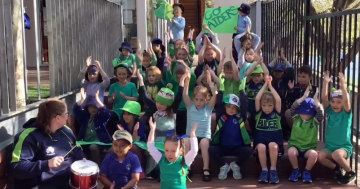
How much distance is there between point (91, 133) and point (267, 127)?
224 centimetres

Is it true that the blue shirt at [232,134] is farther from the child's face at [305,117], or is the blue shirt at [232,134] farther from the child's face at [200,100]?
the child's face at [305,117]

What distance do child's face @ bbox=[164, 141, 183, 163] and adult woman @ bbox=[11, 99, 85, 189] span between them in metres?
0.88

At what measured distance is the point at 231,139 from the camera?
5.95 metres

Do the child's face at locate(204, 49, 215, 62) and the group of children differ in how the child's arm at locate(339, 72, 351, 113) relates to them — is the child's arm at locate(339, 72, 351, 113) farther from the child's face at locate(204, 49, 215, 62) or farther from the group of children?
the child's face at locate(204, 49, 215, 62)

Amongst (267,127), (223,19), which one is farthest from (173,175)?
(223,19)

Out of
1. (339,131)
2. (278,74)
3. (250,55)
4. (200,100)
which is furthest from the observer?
(250,55)

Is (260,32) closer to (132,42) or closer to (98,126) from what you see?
(132,42)

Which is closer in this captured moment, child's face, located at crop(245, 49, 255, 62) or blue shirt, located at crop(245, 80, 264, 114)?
blue shirt, located at crop(245, 80, 264, 114)

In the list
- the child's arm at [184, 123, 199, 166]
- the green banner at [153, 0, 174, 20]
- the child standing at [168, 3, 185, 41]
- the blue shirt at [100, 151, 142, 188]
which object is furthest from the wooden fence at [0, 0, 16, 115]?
the child standing at [168, 3, 185, 41]

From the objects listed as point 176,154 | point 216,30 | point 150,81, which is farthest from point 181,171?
point 216,30

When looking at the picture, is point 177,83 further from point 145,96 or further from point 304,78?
point 304,78

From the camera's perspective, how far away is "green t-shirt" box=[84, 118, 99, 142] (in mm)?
6005

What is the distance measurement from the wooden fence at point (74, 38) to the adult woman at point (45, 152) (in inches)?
94.6

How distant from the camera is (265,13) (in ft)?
34.3
